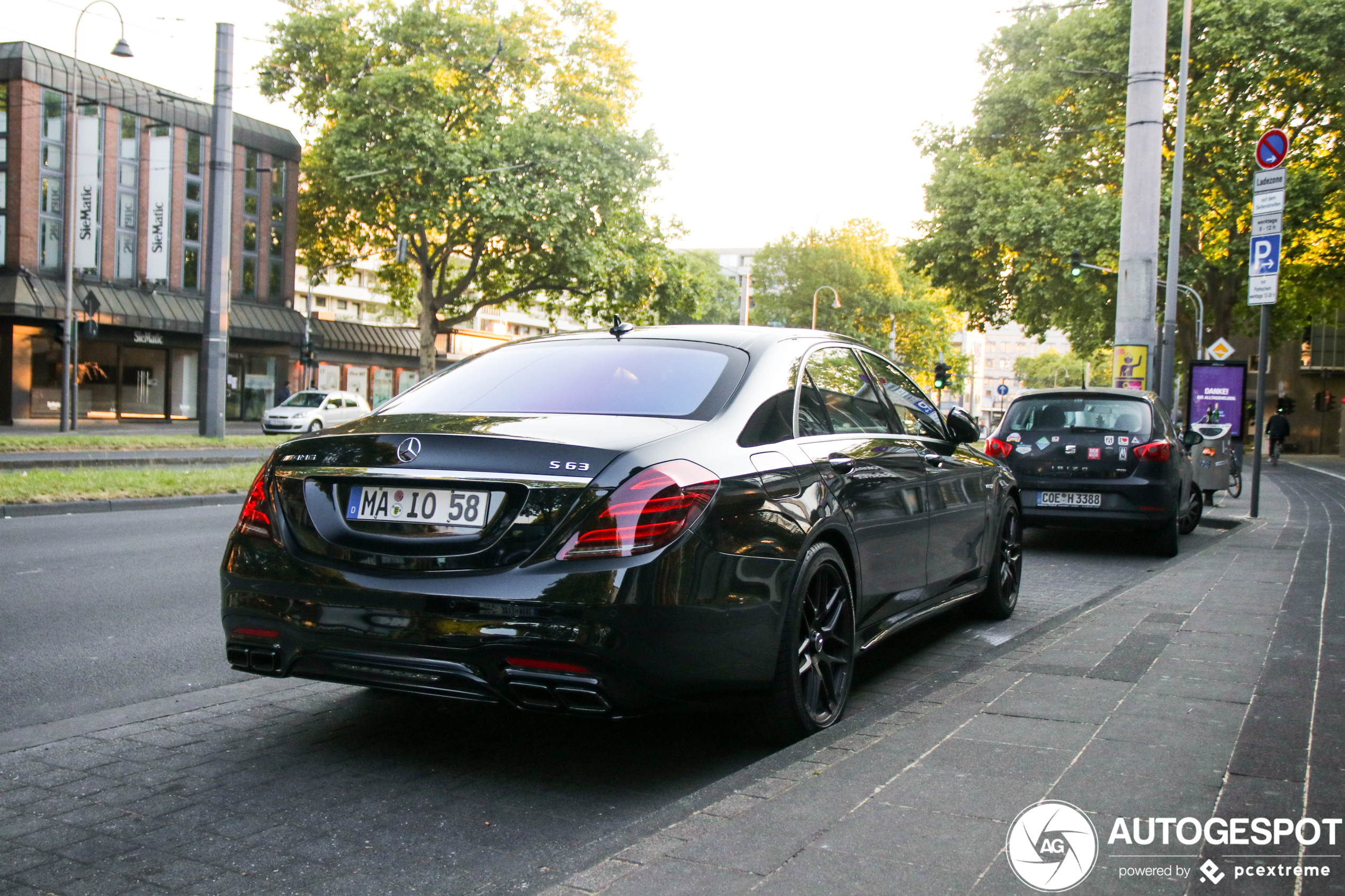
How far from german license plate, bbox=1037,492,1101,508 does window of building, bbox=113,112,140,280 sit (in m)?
34.0

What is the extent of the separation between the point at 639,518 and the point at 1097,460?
7965 millimetres

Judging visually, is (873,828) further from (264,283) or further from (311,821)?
(264,283)

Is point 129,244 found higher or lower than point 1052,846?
higher

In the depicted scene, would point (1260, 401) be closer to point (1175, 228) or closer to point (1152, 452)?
point (1152, 452)

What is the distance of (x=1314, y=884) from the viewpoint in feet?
8.70

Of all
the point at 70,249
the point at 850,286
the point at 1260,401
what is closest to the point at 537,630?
the point at 1260,401

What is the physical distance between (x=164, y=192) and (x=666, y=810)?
3682 cm

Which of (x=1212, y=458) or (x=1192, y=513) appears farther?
(x=1212, y=458)

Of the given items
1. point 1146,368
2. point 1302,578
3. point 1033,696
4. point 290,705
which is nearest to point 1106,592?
point 1302,578

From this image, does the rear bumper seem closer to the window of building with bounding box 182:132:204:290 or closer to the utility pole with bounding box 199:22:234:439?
the utility pole with bounding box 199:22:234:439

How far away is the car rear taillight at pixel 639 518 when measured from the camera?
3393 millimetres

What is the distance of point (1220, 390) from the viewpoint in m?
21.4

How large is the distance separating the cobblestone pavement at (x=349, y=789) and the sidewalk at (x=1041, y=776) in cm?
21

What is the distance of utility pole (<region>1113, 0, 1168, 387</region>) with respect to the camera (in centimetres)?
1473
